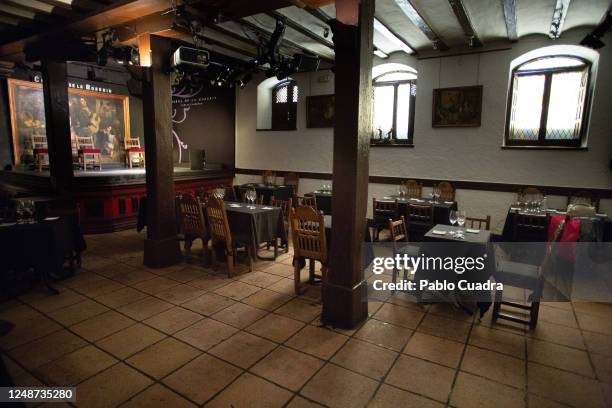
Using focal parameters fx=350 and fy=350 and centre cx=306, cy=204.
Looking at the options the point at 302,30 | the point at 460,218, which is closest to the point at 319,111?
the point at 302,30

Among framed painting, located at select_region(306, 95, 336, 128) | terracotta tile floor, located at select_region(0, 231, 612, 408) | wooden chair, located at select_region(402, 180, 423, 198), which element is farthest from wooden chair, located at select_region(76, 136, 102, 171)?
wooden chair, located at select_region(402, 180, 423, 198)

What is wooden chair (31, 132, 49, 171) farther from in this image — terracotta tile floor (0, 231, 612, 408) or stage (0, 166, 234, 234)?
terracotta tile floor (0, 231, 612, 408)

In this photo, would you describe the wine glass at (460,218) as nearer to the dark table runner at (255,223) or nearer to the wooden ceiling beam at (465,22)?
the dark table runner at (255,223)

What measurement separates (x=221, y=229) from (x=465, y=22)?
4528 millimetres

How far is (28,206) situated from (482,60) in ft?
23.8

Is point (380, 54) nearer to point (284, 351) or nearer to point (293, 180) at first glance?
point (293, 180)

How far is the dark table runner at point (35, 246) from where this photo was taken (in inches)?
147

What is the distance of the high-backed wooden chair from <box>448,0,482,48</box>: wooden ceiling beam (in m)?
4.52

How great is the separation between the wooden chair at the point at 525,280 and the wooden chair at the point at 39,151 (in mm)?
9143

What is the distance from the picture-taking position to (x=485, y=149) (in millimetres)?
6426

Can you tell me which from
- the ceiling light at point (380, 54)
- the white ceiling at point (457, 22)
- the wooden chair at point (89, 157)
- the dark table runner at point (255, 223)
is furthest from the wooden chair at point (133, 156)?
the ceiling light at point (380, 54)

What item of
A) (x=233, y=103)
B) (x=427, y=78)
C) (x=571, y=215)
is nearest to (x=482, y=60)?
(x=427, y=78)

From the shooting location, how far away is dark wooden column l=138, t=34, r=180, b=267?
464cm

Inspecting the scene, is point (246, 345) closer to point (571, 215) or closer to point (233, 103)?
point (571, 215)
